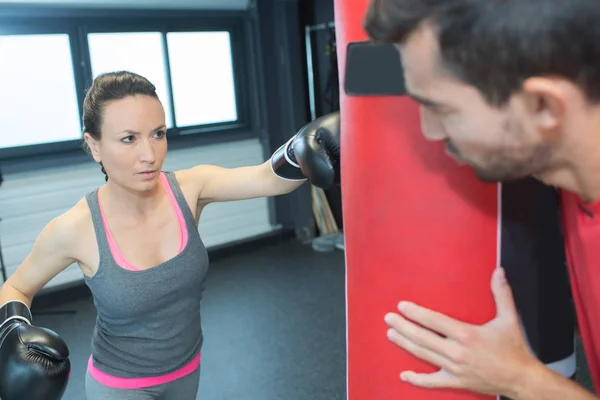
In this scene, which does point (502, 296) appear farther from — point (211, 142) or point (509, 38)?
point (211, 142)

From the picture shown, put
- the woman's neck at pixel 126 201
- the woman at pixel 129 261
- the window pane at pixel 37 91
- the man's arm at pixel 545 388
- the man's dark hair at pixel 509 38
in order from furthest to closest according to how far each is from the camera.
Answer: the window pane at pixel 37 91
the woman's neck at pixel 126 201
the woman at pixel 129 261
the man's arm at pixel 545 388
the man's dark hair at pixel 509 38

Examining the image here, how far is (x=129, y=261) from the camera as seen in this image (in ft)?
4.87

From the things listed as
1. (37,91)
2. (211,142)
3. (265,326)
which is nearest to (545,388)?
(265,326)

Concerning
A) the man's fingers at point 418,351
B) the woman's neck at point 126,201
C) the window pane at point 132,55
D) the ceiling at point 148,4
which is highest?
the ceiling at point 148,4

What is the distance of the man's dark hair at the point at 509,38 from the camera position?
2.05ft

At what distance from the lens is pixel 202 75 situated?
4.62m

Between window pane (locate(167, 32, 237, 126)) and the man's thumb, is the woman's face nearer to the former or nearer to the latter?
the man's thumb

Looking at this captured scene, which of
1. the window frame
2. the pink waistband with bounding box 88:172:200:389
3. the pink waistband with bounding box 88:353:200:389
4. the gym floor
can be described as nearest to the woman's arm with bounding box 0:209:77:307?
the pink waistband with bounding box 88:172:200:389

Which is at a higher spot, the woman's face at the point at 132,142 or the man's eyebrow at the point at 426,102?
the man's eyebrow at the point at 426,102

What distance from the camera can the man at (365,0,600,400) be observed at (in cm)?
64

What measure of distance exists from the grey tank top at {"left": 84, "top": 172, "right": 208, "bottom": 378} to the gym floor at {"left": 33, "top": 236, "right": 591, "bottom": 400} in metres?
1.21

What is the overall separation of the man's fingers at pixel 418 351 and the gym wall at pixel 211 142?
11.2 ft

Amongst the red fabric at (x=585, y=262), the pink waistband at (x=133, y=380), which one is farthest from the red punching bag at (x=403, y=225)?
the pink waistband at (x=133, y=380)

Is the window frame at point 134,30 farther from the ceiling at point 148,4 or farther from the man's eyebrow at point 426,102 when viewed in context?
the man's eyebrow at point 426,102
